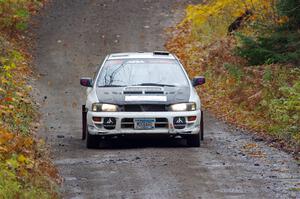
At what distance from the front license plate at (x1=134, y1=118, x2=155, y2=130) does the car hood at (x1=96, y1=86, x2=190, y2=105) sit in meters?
0.30

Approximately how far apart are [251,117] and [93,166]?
7.28 metres

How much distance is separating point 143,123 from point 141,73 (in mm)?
1708

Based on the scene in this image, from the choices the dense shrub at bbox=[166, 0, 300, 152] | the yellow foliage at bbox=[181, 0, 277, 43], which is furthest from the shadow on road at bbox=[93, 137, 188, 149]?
the yellow foliage at bbox=[181, 0, 277, 43]

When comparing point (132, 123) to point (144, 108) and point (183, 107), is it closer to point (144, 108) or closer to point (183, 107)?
A: point (144, 108)

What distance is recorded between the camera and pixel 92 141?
14477 millimetres

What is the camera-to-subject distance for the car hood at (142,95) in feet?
46.5

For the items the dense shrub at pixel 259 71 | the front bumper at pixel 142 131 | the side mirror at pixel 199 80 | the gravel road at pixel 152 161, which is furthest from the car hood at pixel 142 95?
the dense shrub at pixel 259 71

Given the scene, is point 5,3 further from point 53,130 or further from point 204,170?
point 204,170

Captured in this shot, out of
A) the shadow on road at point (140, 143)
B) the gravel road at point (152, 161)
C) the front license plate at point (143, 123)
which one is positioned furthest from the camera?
the shadow on road at point (140, 143)

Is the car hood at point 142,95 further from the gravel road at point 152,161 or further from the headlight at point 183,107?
the gravel road at point 152,161

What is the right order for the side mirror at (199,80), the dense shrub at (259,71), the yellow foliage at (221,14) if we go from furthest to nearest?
the yellow foliage at (221,14), the dense shrub at (259,71), the side mirror at (199,80)

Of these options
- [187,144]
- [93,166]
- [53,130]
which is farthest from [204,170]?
[53,130]

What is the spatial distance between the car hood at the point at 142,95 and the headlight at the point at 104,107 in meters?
0.07

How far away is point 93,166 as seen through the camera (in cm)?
1241
